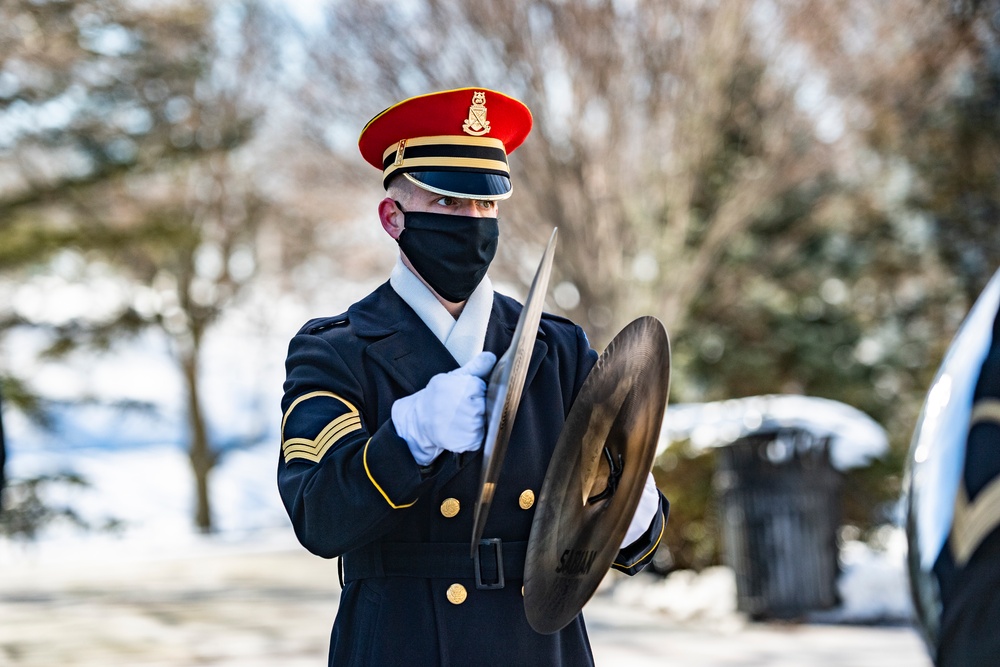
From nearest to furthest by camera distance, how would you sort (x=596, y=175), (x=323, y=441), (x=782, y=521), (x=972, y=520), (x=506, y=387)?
(x=972, y=520) → (x=506, y=387) → (x=323, y=441) → (x=782, y=521) → (x=596, y=175)

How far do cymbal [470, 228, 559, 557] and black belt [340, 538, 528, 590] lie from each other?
12.1 inches

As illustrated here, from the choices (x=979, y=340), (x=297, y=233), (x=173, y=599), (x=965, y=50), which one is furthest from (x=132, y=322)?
(x=979, y=340)

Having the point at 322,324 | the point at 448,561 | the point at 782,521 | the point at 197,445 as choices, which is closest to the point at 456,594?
the point at 448,561

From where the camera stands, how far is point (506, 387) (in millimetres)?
1881

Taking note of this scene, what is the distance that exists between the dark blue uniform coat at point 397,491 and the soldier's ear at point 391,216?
135mm

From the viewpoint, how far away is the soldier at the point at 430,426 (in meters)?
2.02

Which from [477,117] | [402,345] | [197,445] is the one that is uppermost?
[197,445]

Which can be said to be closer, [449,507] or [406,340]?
[449,507]

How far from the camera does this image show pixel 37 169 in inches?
583

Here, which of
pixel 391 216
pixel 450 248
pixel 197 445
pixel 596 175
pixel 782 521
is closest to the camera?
pixel 450 248

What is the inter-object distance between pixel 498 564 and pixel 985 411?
1.28 meters

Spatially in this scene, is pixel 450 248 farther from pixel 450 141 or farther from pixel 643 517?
pixel 643 517

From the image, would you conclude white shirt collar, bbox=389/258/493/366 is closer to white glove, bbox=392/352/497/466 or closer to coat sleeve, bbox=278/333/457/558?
coat sleeve, bbox=278/333/457/558

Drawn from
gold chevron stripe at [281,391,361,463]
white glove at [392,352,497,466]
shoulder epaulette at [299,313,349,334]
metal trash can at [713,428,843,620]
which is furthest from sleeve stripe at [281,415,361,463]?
metal trash can at [713,428,843,620]
